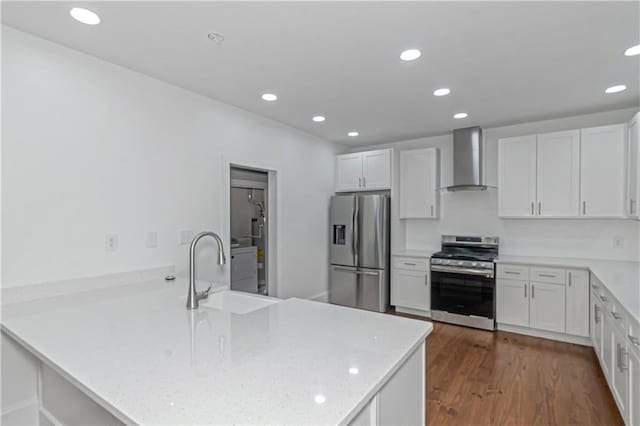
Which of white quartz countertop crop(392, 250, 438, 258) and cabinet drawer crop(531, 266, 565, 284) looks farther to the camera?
white quartz countertop crop(392, 250, 438, 258)

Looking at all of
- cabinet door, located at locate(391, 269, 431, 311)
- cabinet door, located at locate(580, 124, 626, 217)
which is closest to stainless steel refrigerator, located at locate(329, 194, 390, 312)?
cabinet door, located at locate(391, 269, 431, 311)

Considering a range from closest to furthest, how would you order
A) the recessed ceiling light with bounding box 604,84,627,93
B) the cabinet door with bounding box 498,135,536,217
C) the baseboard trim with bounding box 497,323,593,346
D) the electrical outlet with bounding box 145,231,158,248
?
the electrical outlet with bounding box 145,231,158,248 < the recessed ceiling light with bounding box 604,84,627,93 < the baseboard trim with bounding box 497,323,593,346 < the cabinet door with bounding box 498,135,536,217

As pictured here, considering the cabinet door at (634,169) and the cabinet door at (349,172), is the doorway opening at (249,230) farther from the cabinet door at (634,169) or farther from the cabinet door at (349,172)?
the cabinet door at (634,169)

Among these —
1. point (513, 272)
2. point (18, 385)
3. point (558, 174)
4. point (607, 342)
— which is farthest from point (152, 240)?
point (558, 174)

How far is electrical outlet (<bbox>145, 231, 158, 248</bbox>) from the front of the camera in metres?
2.66

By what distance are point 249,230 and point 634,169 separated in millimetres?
3928

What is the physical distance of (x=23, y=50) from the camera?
2043mm

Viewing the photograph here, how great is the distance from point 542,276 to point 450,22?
2.96 meters

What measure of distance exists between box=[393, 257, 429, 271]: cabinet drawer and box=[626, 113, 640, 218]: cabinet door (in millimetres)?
2081

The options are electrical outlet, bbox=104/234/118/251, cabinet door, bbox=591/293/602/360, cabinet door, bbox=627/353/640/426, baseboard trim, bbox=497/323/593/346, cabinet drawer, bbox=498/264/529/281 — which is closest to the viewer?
cabinet door, bbox=627/353/640/426

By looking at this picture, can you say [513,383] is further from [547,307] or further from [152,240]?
[152,240]

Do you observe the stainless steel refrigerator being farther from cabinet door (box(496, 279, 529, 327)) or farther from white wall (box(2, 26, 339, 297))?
white wall (box(2, 26, 339, 297))

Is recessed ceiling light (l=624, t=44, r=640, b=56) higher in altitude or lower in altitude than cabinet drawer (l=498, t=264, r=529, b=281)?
higher

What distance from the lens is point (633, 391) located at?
1849 mm
